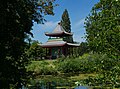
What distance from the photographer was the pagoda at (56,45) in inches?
2208

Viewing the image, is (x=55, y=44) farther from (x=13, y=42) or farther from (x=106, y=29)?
(x=106, y=29)

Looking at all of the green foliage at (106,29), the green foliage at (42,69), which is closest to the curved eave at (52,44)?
the green foliage at (42,69)

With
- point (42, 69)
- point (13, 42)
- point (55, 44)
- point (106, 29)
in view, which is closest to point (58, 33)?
point (55, 44)

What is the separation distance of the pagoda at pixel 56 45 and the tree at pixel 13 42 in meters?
43.3

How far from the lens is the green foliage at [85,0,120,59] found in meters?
5.44

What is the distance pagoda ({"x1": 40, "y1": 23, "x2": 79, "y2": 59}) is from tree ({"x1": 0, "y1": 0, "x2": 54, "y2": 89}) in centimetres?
4328

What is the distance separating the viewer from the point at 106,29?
5.62 metres

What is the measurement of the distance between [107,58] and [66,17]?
258 ft

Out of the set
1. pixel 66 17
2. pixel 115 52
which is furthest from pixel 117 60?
pixel 66 17

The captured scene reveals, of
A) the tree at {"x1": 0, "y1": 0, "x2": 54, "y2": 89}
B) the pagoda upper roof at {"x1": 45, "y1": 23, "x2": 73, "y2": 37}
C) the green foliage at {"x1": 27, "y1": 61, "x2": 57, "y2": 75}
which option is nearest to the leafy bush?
the green foliage at {"x1": 27, "y1": 61, "x2": 57, "y2": 75}

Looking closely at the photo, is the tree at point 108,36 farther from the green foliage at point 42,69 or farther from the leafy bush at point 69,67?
the leafy bush at point 69,67

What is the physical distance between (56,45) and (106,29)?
50.3 m

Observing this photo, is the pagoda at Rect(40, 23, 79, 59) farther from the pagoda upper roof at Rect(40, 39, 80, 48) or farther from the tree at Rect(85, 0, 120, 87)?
the tree at Rect(85, 0, 120, 87)

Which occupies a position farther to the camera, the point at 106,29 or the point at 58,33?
the point at 58,33
